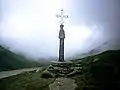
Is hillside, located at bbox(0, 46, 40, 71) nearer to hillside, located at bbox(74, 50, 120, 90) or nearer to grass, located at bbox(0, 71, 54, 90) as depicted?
grass, located at bbox(0, 71, 54, 90)

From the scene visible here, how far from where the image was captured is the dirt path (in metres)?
3.60

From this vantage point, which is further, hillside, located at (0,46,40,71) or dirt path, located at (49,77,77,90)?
hillside, located at (0,46,40,71)

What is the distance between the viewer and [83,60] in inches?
148

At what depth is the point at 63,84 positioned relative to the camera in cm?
362

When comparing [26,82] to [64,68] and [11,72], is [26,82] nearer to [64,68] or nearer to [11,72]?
[11,72]

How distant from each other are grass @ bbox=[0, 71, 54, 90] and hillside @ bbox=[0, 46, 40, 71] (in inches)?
6.4

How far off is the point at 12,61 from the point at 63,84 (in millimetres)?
921

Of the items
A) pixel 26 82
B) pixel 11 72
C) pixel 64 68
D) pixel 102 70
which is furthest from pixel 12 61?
pixel 102 70

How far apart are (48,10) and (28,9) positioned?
34 cm

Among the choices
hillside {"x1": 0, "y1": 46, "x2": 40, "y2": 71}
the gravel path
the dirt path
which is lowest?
the dirt path

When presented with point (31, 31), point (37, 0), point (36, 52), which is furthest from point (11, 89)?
point (37, 0)

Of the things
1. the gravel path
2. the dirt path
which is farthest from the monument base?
the gravel path

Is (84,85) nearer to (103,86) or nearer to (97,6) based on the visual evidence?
(103,86)

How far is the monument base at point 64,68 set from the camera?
3.68 m
